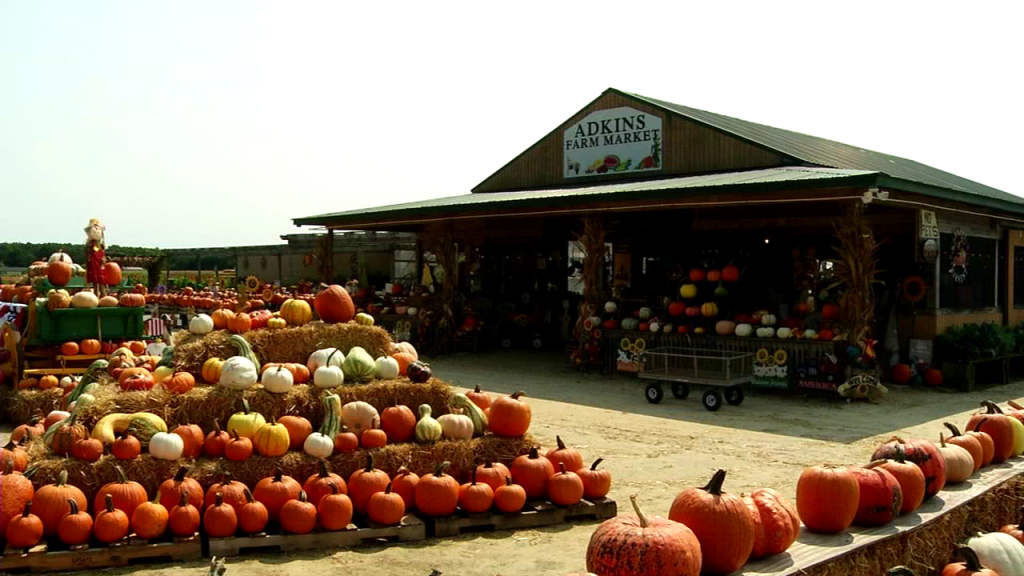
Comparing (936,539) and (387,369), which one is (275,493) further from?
(936,539)

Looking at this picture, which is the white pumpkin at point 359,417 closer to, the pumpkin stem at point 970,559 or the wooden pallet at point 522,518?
the wooden pallet at point 522,518

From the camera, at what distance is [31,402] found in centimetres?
983

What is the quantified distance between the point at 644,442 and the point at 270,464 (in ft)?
15.4

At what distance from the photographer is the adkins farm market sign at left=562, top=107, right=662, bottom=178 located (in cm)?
1936

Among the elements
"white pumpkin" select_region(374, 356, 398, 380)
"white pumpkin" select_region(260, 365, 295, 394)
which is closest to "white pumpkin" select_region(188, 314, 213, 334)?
"white pumpkin" select_region(260, 365, 295, 394)

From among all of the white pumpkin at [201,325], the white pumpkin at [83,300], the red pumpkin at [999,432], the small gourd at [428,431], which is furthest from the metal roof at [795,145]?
the white pumpkin at [83,300]

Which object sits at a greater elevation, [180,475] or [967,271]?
[967,271]

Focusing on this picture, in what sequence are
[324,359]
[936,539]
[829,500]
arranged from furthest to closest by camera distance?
[324,359], [936,539], [829,500]

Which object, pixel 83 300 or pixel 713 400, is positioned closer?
pixel 83 300

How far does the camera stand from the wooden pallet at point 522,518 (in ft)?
20.0

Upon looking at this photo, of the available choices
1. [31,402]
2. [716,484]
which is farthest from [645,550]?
[31,402]

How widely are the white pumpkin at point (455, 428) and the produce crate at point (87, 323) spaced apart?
6116mm

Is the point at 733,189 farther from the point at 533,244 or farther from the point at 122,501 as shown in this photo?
the point at 122,501

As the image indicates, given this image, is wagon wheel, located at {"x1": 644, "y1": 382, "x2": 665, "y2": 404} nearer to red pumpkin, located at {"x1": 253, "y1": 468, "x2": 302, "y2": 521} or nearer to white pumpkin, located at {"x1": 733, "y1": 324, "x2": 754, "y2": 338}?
white pumpkin, located at {"x1": 733, "y1": 324, "x2": 754, "y2": 338}
